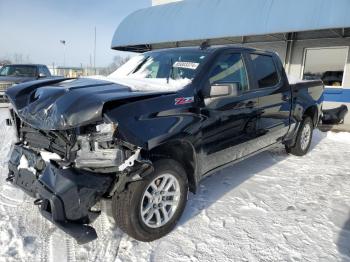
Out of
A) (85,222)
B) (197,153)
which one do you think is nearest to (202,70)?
(197,153)

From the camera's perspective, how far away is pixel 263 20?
11250mm

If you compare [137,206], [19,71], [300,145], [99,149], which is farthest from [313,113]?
[19,71]

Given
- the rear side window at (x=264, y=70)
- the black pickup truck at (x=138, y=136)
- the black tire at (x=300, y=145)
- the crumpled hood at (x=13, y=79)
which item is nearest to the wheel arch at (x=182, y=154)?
the black pickup truck at (x=138, y=136)

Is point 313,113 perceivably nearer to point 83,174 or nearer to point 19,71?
point 83,174

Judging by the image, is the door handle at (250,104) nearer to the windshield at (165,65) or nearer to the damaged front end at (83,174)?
the windshield at (165,65)

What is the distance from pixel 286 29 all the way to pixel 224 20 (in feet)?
9.09

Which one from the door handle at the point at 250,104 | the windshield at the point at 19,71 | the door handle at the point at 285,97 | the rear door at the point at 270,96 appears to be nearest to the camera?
the door handle at the point at 250,104

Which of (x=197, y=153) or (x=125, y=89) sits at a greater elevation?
(x=125, y=89)

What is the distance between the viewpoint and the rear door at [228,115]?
348 centimetres

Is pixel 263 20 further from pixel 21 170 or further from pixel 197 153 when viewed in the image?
pixel 21 170

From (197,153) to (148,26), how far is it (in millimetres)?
13289

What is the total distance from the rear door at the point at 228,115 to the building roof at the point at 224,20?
23.5 feet

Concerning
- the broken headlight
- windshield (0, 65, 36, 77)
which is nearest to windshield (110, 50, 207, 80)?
the broken headlight

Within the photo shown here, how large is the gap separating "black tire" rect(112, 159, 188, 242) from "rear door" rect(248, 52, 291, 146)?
6.15ft
